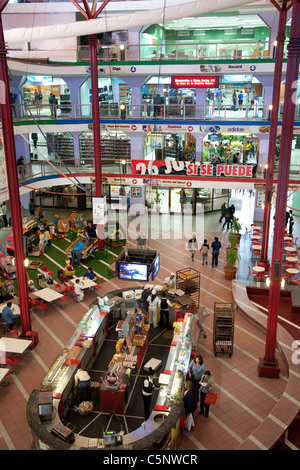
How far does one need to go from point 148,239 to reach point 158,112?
24.5ft

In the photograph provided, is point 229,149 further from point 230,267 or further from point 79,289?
point 79,289

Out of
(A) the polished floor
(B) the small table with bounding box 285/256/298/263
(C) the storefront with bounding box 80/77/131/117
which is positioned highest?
(C) the storefront with bounding box 80/77/131/117

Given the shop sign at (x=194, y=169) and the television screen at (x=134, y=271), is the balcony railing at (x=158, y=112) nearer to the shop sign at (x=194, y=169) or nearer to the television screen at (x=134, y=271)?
the shop sign at (x=194, y=169)

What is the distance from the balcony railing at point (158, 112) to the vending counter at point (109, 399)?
42.7ft

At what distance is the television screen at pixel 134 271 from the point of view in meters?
13.0

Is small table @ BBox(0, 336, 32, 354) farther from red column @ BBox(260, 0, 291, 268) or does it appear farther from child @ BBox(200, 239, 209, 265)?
red column @ BBox(260, 0, 291, 268)

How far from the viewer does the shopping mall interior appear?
1134 cm

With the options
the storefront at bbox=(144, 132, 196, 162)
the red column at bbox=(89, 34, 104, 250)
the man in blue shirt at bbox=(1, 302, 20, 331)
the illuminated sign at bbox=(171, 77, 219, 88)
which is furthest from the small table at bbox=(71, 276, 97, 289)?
the illuminated sign at bbox=(171, 77, 219, 88)

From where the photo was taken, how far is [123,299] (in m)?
16.2

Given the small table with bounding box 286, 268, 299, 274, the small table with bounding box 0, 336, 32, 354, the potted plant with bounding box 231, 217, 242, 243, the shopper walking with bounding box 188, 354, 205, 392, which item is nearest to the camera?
the shopper walking with bounding box 188, 354, 205, 392

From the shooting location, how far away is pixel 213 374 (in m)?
13.1

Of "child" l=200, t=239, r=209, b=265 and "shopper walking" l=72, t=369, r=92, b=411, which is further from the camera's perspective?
"child" l=200, t=239, r=209, b=265

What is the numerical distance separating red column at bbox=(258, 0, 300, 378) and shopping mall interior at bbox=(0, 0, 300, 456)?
4cm

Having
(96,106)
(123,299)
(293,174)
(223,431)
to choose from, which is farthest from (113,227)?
(223,431)
